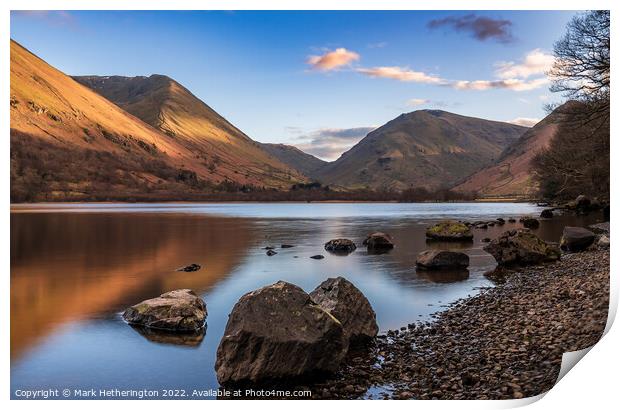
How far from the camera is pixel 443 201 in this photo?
14950 cm

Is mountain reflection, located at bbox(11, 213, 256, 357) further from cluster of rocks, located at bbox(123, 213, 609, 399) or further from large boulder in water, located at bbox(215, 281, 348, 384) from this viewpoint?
large boulder in water, located at bbox(215, 281, 348, 384)

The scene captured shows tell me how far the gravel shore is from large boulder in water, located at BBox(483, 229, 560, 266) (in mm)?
8057

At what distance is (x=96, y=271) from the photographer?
2130cm

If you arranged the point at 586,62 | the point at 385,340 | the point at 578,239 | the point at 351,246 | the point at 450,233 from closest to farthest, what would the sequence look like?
the point at 385,340 < the point at 586,62 < the point at 578,239 < the point at 351,246 < the point at 450,233

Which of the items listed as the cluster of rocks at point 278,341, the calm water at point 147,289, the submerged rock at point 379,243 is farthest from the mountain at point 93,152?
the cluster of rocks at point 278,341

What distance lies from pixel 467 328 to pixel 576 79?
1277cm

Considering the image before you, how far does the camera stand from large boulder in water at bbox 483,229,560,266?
20297 mm

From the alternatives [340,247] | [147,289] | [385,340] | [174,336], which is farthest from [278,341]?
[340,247]

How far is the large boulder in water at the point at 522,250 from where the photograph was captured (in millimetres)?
20297

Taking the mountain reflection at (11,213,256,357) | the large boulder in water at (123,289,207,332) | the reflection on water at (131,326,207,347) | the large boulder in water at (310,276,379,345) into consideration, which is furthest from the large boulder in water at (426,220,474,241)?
the reflection on water at (131,326,207,347)

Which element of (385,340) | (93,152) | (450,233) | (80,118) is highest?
(80,118)

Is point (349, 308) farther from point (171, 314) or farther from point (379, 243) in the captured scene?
point (379, 243)

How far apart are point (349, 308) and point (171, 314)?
4.73m

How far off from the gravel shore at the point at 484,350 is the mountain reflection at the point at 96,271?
4672 millimetres
